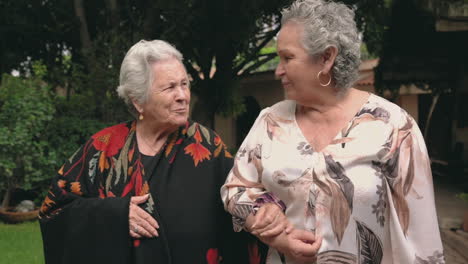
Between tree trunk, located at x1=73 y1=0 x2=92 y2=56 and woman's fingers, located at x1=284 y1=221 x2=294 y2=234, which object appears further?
tree trunk, located at x1=73 y1=0 x2=92 y2=56

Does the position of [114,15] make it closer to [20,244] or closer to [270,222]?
[20,244]

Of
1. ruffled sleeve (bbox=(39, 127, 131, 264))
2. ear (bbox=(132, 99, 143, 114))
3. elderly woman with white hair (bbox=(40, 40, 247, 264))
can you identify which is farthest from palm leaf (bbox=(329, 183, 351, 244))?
ear (bbox=(132, 99, 143, 114))

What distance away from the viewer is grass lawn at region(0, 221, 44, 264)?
19.9 ft

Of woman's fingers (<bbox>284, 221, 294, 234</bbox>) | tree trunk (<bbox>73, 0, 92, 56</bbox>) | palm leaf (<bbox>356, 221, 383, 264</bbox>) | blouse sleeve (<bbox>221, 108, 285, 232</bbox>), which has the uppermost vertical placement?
tree trunk (<bbox>73, 0, 92, 56</bbox>)

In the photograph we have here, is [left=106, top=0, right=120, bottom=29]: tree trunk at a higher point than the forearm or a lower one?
higher

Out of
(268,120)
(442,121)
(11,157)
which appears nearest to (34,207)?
(11,157)

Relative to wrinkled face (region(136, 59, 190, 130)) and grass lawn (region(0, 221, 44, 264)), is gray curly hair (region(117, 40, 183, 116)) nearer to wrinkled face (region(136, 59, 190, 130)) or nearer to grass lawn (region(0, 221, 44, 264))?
wrinkled face (region(136, 59, 190, 130))

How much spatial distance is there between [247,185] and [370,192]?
1.82ft

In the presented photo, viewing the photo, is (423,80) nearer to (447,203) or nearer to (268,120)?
(447,203)

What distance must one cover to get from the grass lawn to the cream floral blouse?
4.51 meters

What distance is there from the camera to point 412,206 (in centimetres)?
223

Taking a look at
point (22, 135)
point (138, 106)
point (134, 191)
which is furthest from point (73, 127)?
point (134, 191)

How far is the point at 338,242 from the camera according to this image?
7.36 ft

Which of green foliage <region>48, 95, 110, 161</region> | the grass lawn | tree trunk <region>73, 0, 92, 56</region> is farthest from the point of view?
tree trunk <region>73, 0, 92, 56</region>
